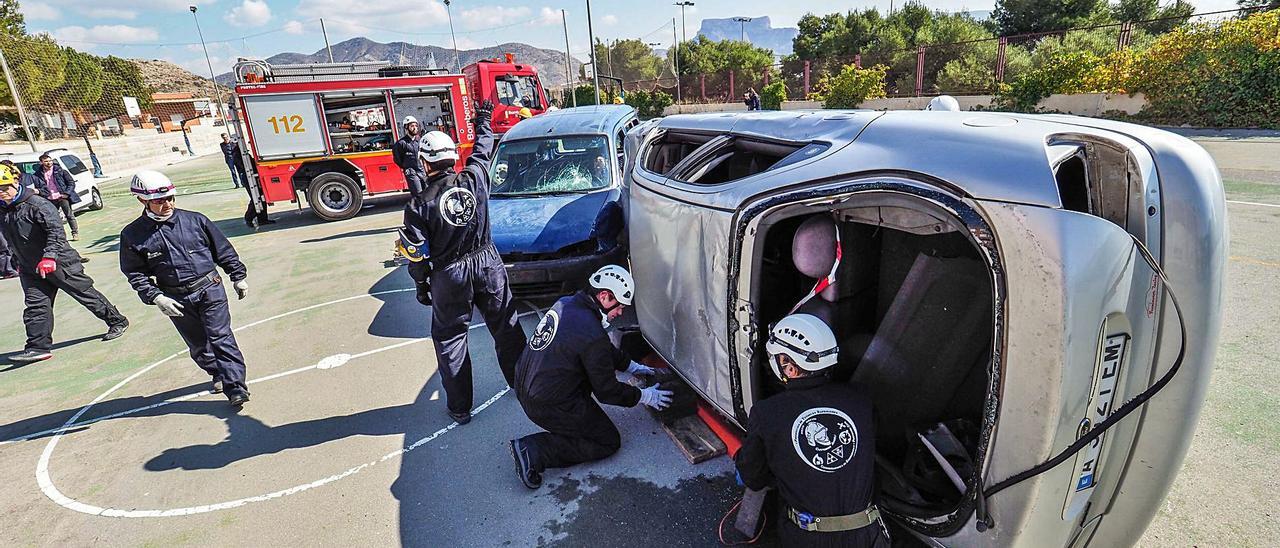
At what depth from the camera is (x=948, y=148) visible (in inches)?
72.3

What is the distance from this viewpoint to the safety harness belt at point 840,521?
216cm

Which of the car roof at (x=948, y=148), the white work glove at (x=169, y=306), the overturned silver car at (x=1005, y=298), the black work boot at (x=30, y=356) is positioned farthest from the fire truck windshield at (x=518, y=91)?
the car roof at (x=948, y=148)

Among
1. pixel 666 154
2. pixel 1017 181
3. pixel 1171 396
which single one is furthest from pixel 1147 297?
pixel 666 154

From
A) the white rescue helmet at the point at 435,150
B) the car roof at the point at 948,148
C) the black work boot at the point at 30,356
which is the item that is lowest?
the black work boot at the point at 30,356

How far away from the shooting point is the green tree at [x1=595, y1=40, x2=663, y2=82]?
2650 inches

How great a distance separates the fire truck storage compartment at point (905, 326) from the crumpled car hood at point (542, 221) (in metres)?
2.70

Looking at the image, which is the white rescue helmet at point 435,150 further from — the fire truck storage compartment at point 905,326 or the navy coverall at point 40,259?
the navy coverall at point 40,259

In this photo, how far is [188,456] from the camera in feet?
12.6

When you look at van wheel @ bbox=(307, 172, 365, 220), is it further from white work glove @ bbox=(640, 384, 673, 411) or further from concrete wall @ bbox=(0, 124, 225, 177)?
concrete wall @ bbox=(0, 124, 225, 177)

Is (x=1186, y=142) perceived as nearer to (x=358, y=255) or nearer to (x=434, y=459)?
(x=434, y=459)

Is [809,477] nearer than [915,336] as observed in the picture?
Yes

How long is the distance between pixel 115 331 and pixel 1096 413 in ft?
26.7

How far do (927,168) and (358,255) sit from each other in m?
8.54

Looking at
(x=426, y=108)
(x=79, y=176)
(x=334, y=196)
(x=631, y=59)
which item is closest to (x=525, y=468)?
(x=334, y=196)
